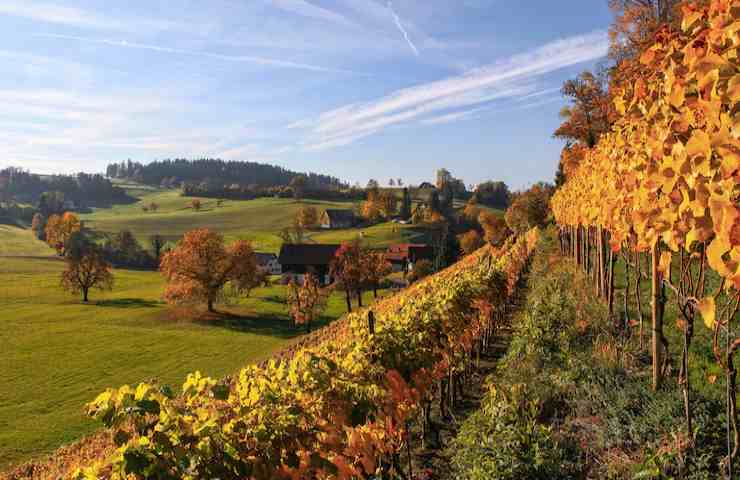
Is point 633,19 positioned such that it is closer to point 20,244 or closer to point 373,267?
point 373,267

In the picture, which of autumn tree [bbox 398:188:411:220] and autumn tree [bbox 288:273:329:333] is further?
autumn tree [bbox 398:188:411:220]

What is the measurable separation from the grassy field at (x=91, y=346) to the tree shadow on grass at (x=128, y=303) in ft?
0.39

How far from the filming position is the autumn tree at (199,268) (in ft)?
168

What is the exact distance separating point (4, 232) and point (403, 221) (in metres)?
89.9

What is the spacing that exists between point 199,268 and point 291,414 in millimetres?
51297

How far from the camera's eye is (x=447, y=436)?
8133 millimetres

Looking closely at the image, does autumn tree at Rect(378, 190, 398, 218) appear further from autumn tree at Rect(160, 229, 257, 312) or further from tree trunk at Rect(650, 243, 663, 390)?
tree trunk at Rect(650, 243, 663, 390)

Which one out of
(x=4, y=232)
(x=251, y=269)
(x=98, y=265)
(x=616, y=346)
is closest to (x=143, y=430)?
(x=616, y=346)

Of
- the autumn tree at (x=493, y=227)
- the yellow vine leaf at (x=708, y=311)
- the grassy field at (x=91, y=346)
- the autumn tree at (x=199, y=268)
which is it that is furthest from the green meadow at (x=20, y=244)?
the yellow vine leaf at (x=708, y=311)

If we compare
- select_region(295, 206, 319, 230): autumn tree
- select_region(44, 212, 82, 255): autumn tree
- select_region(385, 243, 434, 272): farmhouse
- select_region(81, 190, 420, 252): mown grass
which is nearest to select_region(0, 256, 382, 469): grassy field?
select_region(385, 243, 434, 272): farmhouse

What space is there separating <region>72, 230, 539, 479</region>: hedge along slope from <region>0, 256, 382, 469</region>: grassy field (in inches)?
879

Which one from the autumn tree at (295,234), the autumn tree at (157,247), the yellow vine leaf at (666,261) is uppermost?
the yellow vine leaf at (666,261)

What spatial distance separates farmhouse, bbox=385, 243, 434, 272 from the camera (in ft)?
274

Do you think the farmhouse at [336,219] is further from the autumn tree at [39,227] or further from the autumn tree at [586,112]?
the autumn tree at [586,112]
